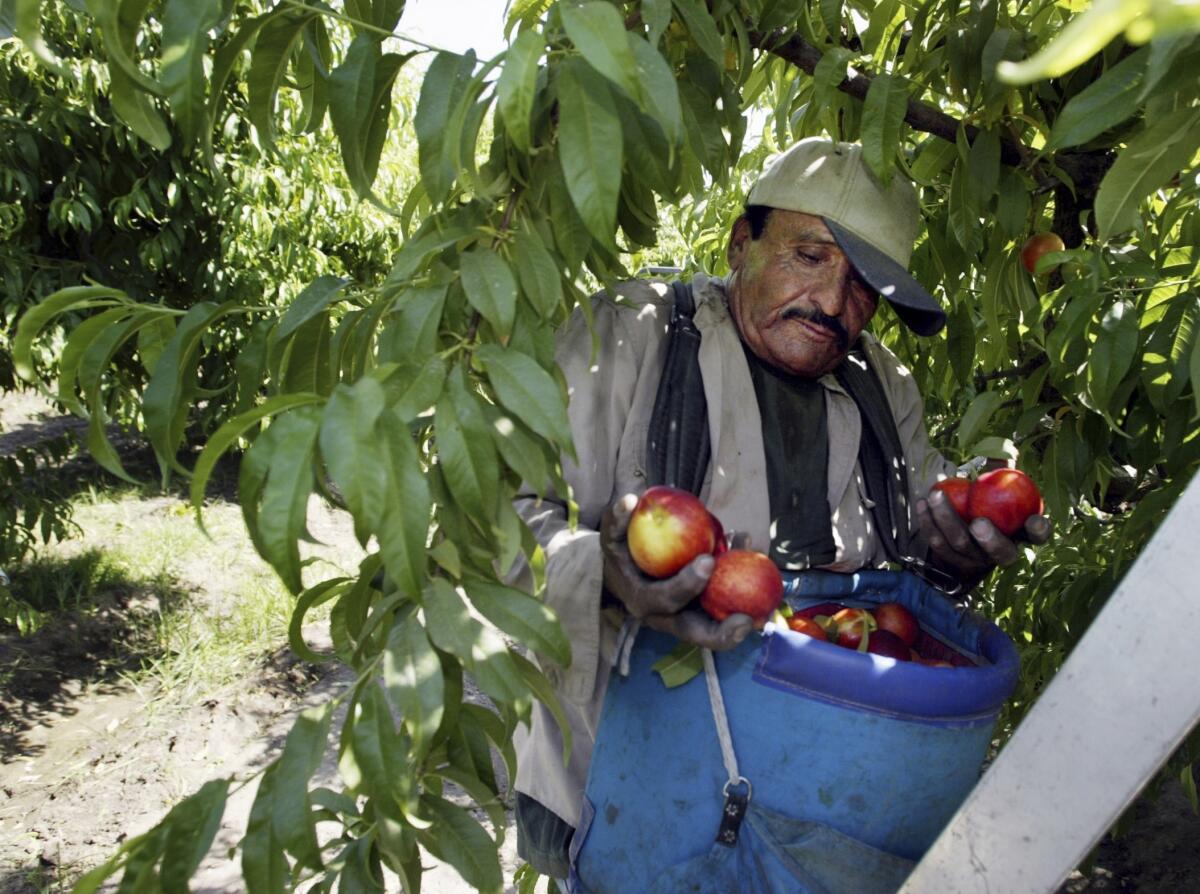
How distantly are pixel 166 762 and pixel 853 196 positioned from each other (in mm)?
3471

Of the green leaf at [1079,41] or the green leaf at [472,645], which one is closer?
the green leaf at [1079,41]

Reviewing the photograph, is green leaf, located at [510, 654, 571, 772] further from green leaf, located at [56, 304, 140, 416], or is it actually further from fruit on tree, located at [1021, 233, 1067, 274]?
fruit on tree, located at [1021, 233, 1067, 274]

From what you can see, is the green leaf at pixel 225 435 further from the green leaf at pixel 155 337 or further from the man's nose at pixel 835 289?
the man's nose at pixel 835 289

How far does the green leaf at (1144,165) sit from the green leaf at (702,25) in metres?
0.52

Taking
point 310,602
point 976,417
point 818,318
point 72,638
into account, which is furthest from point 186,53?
point 72,638

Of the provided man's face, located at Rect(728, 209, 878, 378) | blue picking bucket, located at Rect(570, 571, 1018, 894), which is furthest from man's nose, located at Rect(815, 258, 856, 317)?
blue picking bucket, located at Rect(570, 571, 1018, 894)

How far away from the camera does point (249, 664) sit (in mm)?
4941

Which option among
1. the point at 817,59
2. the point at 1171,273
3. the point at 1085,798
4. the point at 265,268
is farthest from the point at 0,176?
the point at 1085,798

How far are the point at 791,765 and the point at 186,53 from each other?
3.52ft

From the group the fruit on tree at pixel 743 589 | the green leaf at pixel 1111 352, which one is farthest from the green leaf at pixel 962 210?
the fruit on tree at pixel 743 589

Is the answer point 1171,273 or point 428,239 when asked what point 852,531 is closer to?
point 1171,273

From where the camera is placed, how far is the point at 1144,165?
1.32m

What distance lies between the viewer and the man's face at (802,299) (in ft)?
6.31

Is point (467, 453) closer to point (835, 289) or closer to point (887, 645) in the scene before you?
point (887, 645)
